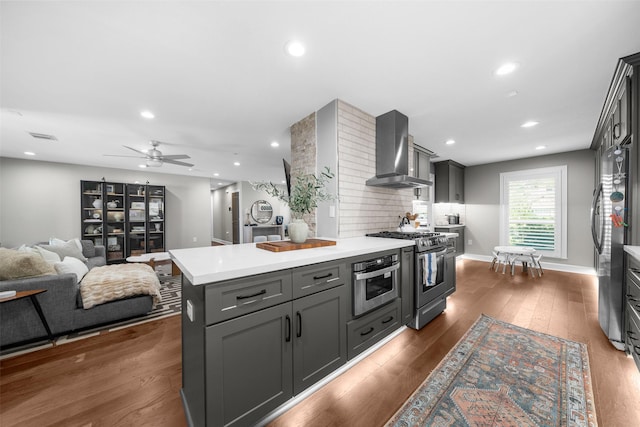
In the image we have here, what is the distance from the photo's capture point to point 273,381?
1.37 meters

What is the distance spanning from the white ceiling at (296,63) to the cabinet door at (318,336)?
1.91 meters

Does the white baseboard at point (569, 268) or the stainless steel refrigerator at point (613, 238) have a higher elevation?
the stainless steel refrigerator at point (613, 238)

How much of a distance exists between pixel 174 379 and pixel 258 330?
1.15m

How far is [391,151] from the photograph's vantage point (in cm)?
299

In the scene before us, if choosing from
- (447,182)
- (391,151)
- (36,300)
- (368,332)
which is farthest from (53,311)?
(447,182)

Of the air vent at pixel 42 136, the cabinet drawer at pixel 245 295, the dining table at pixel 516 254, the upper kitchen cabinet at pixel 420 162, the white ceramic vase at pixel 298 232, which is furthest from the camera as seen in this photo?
the dining table at pixel 516 254

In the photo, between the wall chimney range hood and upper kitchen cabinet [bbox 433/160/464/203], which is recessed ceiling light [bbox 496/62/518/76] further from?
upper kitchen cabinet [bbox 433/160/464/203]

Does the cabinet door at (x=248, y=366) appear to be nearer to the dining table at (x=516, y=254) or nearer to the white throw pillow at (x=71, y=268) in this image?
the white throw pillow at (x=71, y=268)

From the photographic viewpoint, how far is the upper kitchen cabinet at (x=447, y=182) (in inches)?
229

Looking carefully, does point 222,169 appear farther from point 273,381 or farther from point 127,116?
point 273,381

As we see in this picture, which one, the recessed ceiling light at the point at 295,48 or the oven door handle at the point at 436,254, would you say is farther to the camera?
the oven door handle at the point at 436,254

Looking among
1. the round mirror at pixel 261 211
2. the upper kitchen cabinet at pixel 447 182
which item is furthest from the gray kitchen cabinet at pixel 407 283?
the round mirror at pixel 261 211

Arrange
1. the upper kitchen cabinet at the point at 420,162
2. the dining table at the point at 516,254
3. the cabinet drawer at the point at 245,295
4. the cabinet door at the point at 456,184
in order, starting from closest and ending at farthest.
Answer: the cabinet drawer at the point at 245,295 < the upper kitchen cabinet at the point at 420,162 < the dining table at the point at 516,254 < the cabinet door at the point at 456,184

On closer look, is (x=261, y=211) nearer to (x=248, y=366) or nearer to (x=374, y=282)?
(x=374, y=282)
